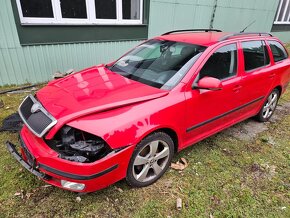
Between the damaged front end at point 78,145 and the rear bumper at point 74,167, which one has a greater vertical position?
the damaged front end at point 78,145

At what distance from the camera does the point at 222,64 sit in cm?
314

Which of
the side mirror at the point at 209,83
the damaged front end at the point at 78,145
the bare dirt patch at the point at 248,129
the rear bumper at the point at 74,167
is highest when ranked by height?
the side mirror at the point at 209,83

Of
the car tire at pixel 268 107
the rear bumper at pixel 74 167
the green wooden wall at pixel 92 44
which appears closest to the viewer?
the rear bumper at pixel 74 167

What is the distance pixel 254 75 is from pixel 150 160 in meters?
2.16

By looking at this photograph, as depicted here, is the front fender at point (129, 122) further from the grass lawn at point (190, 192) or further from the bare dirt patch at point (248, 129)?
the bare dirt patch at point (248, 129)

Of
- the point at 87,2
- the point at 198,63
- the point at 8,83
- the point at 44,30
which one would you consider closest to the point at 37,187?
the point at 198,63

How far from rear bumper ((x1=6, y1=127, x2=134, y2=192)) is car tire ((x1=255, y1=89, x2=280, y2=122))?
3.09 metres

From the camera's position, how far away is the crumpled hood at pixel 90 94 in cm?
227

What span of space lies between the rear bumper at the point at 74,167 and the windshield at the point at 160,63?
985mm

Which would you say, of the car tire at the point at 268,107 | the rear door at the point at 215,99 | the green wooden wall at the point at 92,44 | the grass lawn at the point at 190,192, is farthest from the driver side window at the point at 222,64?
the green wooden wall at the point at 92,44

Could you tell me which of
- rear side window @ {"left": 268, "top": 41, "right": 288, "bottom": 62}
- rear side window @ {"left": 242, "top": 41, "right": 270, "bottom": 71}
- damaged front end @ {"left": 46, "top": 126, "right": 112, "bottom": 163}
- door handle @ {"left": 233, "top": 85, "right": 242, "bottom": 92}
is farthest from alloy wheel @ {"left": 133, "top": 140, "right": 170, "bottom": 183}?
rear side window @ {"left": 268, "top": 41, "right": 288, "bottom": 62}

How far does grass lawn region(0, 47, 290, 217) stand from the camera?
7.87 feet

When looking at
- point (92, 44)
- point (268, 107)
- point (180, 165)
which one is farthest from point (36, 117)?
point (92, 44)

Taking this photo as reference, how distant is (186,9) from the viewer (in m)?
8.04
